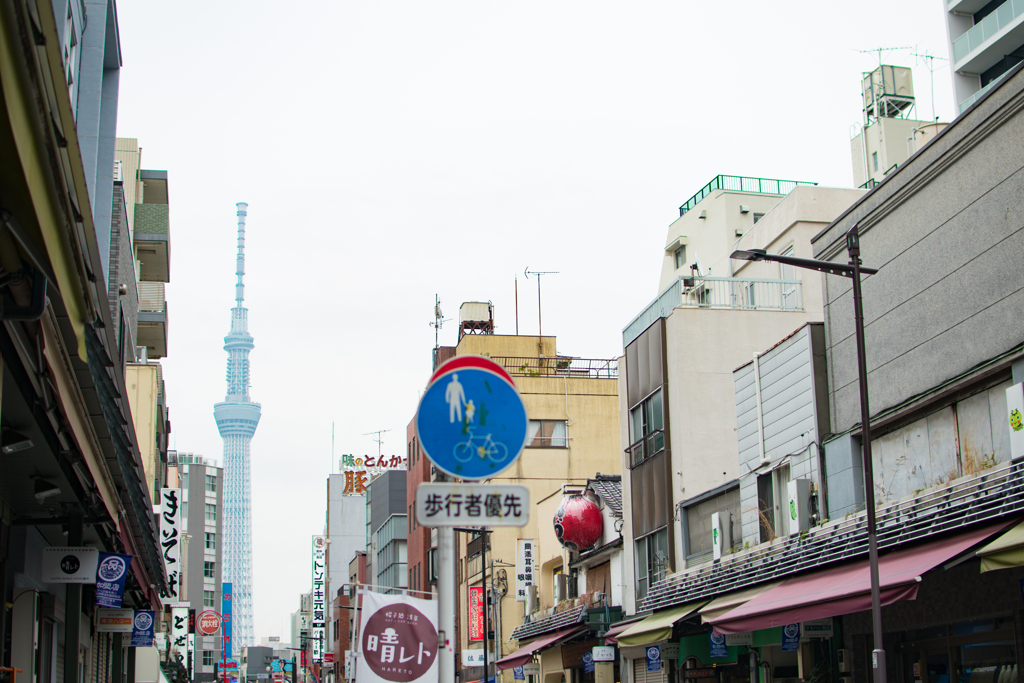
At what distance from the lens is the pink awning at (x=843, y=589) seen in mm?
13117

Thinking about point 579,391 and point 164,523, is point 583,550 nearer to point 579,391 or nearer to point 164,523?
point 164,523

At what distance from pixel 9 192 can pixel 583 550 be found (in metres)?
30.0

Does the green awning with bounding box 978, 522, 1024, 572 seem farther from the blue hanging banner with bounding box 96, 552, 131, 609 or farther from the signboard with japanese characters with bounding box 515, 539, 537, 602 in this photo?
the signboard with japanese characters with bounding box 515, 539, 537, 602

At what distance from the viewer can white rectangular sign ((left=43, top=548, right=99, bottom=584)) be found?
48.5ft

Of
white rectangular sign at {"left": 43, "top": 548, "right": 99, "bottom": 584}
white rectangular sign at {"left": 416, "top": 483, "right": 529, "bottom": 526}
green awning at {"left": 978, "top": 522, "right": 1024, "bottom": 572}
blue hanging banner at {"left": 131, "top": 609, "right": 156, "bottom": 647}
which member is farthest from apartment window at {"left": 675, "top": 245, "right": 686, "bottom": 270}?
white rectangular sign at {"left": 416, "top": 483, "right": 529, "bottom": 526}

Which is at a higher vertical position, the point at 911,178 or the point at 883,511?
the point at 911,178

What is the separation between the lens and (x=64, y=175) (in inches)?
267

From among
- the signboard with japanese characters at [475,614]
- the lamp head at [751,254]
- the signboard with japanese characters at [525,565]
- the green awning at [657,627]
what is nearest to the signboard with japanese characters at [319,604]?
the signboard with japanese characters at [475,614]

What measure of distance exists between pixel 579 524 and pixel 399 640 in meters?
26.1

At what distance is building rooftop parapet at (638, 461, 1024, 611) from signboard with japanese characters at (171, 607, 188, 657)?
1873 inches

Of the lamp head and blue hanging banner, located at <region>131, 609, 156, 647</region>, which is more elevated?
the lamp head

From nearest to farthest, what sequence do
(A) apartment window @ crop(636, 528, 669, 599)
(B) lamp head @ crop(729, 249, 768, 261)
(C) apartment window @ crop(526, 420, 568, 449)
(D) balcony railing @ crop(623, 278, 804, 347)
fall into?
(B) lamp head @ crop(729, 249, 768, 261) < (A) apartment window @ crop(636, 528, 669, 599) < (D) balcony railing @ crop(623, 278, 804, 347) < (C) apartment window @ crop(526, 420, 568, 449)

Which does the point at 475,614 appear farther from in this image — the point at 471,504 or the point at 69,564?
the point at 471,504

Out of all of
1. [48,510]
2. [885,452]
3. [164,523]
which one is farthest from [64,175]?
[164,523]
